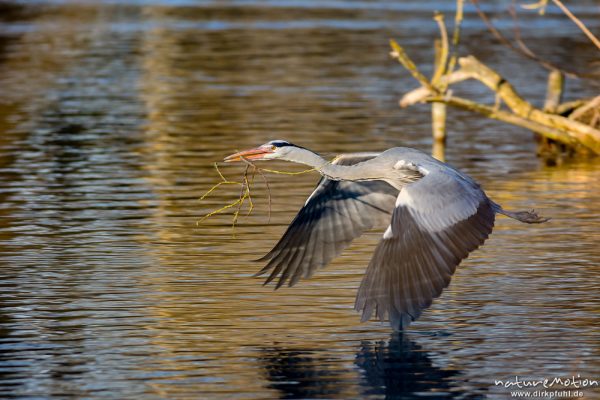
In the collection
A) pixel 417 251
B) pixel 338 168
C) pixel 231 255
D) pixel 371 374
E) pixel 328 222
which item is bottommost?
pixel 231 255

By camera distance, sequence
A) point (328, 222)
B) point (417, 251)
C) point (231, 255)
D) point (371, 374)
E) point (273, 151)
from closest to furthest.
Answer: point (371, 374), point (417, 251), point (273, 151), point (328, 222), point (231, 255)

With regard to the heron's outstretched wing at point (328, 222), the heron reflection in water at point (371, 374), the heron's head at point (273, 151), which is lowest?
the heron reflection in water at point (371, 374)

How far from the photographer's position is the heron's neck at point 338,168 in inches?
412

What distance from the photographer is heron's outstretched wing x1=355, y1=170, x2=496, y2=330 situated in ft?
30.6

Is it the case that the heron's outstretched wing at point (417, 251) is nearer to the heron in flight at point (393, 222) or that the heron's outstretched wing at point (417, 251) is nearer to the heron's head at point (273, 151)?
the heron in flight at point (393, 222)

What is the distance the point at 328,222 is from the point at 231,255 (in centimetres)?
196

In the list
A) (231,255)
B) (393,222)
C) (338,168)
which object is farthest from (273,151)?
(231,255)

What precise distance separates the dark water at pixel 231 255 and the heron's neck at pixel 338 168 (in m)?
1.05

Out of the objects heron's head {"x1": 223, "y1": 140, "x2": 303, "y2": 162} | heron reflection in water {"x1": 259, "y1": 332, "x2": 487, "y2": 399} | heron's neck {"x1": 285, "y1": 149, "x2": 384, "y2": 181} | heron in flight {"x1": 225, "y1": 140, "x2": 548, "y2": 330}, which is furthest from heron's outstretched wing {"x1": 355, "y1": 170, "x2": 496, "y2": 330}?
heron's head {"x1": 223, "y1": 140, "x2": 303, "y2": 162}

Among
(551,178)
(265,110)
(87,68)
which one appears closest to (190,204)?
(551,178)

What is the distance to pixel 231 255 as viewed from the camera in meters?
12.9

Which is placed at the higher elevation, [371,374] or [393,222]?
[393,222]

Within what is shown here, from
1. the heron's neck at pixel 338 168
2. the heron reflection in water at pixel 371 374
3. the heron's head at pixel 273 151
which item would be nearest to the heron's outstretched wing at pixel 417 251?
the heron reflection in water at pixel 371 374

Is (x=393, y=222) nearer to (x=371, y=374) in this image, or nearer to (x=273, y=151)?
(x=371, y=374)
